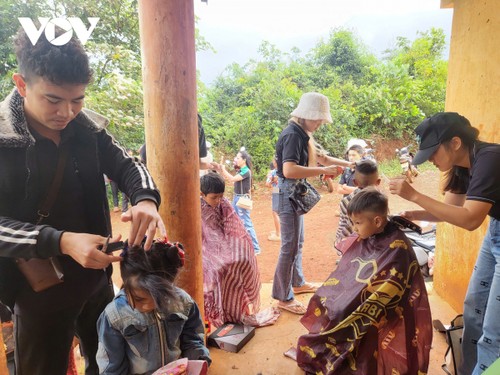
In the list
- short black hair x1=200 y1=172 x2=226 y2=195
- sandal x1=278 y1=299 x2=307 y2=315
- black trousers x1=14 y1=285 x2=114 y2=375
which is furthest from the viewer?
sandal x1=278 y1=299 x2=307 y2=315

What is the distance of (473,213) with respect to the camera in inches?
74.0

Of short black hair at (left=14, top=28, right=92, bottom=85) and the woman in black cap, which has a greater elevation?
short black hair at (left=14, top=28, right=92, bottom=85)

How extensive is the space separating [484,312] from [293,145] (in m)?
1.79

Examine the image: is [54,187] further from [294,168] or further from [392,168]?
[392,168]

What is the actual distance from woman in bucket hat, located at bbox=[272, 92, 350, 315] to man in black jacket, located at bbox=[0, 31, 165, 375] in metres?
1.67

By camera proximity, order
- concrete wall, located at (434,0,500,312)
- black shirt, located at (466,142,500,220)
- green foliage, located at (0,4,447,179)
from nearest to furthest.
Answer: black shirt, located at (466,142,500,220), concrete wall, located at (434,0,500,312), green foliage, located at (0,4,447,179)

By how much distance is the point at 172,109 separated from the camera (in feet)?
7.47

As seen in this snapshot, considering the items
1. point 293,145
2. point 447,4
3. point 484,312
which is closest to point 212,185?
point 293,145

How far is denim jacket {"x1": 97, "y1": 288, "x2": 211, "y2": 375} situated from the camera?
5.15 ft

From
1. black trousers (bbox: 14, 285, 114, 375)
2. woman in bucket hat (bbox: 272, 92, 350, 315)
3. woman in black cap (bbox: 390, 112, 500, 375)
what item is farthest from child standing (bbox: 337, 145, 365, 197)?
black trousers (bbox: 14, 285, 114, 375)

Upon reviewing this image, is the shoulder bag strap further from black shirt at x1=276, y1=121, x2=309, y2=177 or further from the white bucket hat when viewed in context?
the white bucket hat

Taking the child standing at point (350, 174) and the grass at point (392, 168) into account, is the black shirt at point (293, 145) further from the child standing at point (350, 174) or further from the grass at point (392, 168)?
the grass at point (392, 168)

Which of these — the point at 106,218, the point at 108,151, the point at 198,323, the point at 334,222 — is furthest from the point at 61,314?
the point at 334,222

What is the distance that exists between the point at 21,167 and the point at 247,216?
4.51m
